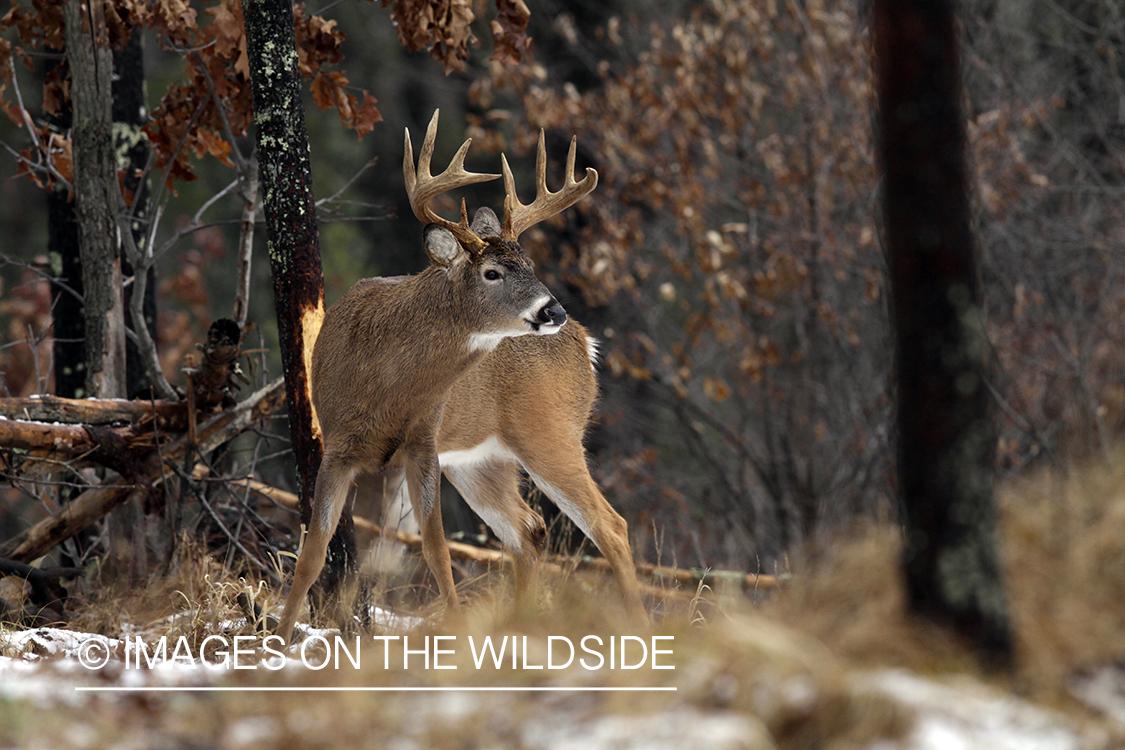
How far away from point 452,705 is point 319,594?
2.57 metres

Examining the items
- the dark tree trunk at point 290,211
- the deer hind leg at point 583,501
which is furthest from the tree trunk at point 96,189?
the deer hind leg at point 583,501

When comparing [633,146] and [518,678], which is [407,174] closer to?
[518,678]

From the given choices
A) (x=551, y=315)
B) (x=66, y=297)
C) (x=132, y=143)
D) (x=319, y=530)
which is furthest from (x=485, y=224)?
(x=66, y=297)

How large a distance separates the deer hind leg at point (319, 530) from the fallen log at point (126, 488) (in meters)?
1.32

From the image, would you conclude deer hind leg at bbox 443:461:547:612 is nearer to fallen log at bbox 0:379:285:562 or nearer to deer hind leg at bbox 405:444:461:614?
deer hind leg at bbox 405:444:461:614

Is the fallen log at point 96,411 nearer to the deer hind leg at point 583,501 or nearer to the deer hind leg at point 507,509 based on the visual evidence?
the deer hind leg at point 507,509

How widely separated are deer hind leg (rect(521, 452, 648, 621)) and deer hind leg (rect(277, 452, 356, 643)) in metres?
1.36

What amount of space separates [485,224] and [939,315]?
10.1 feet

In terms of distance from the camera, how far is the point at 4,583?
597 centimetres

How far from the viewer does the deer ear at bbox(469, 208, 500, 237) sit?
18.4 ft

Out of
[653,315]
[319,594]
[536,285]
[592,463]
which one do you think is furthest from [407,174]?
[653,315]

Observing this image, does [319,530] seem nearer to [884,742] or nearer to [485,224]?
[485,224]

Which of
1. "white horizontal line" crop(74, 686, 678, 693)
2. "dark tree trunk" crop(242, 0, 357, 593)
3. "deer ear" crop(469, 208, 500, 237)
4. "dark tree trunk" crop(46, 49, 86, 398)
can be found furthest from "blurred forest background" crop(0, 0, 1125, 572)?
"white horizontal line" crop(74, 686, 678, 693)

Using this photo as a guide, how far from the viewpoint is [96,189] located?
6453 millimetres
